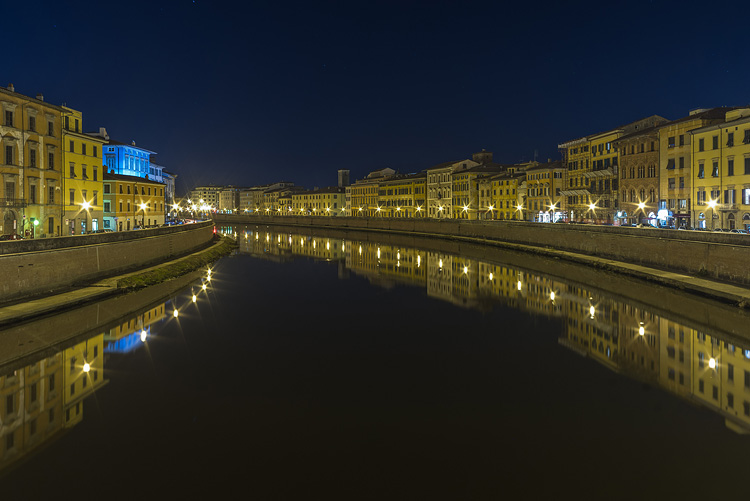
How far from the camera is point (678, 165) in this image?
4509 centimetres

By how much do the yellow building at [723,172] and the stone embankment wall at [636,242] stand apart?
739 centimetres

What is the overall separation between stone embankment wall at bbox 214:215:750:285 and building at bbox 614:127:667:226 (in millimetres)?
7713

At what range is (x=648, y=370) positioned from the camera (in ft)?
53.5

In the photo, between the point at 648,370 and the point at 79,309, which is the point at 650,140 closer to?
the point at 648,370

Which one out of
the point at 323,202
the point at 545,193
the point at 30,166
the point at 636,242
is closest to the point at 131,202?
the point at 30,166

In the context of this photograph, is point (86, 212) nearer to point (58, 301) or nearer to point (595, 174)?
point (58, 301)

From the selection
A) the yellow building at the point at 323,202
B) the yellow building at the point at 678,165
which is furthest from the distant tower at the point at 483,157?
the yellow building at the point at 678,165

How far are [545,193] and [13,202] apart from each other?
6089cm

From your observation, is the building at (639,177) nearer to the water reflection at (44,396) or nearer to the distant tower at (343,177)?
the water reflection at (44,396)

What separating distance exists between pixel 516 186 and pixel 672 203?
111 feet

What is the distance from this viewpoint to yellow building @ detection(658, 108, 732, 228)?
42.9m

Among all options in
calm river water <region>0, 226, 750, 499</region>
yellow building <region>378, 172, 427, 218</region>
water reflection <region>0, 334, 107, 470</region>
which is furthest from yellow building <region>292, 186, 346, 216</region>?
water reflection <region>0, 334, 107, 470</region>

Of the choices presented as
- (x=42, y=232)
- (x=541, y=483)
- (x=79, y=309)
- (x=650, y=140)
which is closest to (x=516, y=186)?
(x=650, y=140)

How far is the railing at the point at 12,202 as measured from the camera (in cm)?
3214
